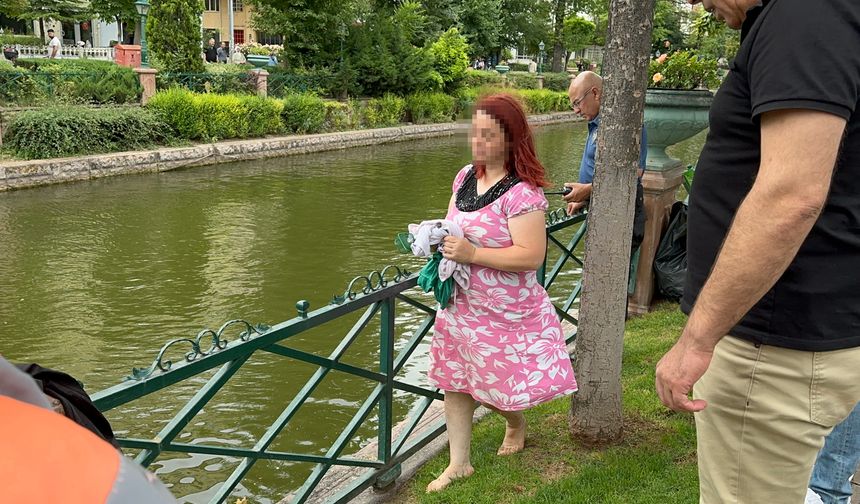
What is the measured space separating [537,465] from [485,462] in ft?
0.79

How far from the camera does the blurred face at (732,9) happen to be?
5.84 feet

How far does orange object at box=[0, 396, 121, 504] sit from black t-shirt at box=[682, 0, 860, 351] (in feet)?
4.56

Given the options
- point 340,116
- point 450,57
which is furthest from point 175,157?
point 450,57

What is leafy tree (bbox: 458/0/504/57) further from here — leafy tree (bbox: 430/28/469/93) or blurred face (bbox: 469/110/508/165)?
blurred face (bbox: 469/110/508/165)

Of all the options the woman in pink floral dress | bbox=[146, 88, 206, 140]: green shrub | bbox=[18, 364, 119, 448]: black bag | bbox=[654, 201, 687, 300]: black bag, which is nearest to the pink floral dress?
the woman in pink floral dress

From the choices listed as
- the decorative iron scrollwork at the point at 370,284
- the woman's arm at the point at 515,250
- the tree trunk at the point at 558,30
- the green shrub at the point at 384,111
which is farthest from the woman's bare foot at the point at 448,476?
the tree trunk at the point at 558,30

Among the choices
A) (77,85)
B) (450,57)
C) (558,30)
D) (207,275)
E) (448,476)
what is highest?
(558,30)

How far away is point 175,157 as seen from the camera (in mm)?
15539

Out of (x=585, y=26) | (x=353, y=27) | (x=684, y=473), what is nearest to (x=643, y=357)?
(x=684, y=473)

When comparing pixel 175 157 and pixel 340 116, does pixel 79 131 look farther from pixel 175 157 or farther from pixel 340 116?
pixel 340 116

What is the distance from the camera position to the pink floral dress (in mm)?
3084

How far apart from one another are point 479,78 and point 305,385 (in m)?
29.6

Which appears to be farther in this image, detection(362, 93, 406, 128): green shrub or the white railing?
the white railing

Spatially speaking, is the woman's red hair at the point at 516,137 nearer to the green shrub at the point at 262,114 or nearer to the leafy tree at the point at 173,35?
the green shrub at the point at 262,114
